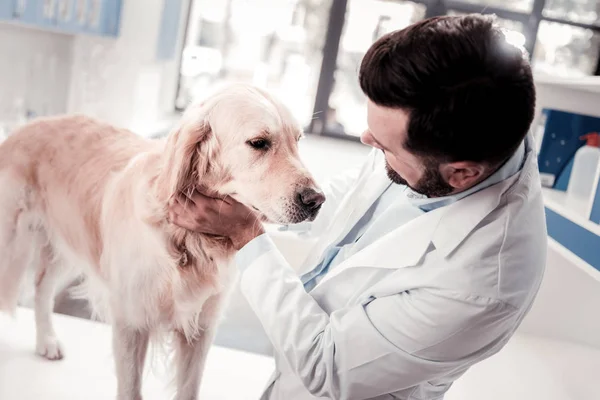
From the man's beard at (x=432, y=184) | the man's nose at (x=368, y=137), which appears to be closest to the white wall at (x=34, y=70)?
the man's nose at (x=368, y=137)

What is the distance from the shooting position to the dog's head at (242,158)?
1164 millimetres

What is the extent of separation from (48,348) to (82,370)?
12cm

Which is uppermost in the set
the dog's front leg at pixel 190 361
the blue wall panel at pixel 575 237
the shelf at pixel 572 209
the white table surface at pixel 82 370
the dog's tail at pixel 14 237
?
the shelf at pixel 572 209

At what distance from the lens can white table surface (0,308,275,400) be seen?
1611 millimetres

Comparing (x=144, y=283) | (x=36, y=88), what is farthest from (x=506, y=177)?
(x=36, y=88)

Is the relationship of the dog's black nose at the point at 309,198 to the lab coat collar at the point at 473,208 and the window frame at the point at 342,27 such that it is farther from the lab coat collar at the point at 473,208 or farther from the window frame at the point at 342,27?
the window frame at the point at 342,27

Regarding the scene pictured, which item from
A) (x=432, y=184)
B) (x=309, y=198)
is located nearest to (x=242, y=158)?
(x=309, y=198)

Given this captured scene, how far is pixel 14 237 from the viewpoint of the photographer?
1661 mm

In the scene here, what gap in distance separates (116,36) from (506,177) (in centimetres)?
296

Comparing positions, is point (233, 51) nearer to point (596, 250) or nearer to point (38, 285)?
point (38, 285)

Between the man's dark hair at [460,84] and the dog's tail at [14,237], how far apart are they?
1159 millimetres

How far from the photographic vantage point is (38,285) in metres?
1.79

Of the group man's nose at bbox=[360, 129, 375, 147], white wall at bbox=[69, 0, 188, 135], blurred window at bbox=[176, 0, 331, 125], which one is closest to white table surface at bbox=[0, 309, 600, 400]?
man's nose at bbox=[360, 129, 375, 147]

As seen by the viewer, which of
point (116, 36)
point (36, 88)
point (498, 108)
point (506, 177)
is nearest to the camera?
point (498, 108)
